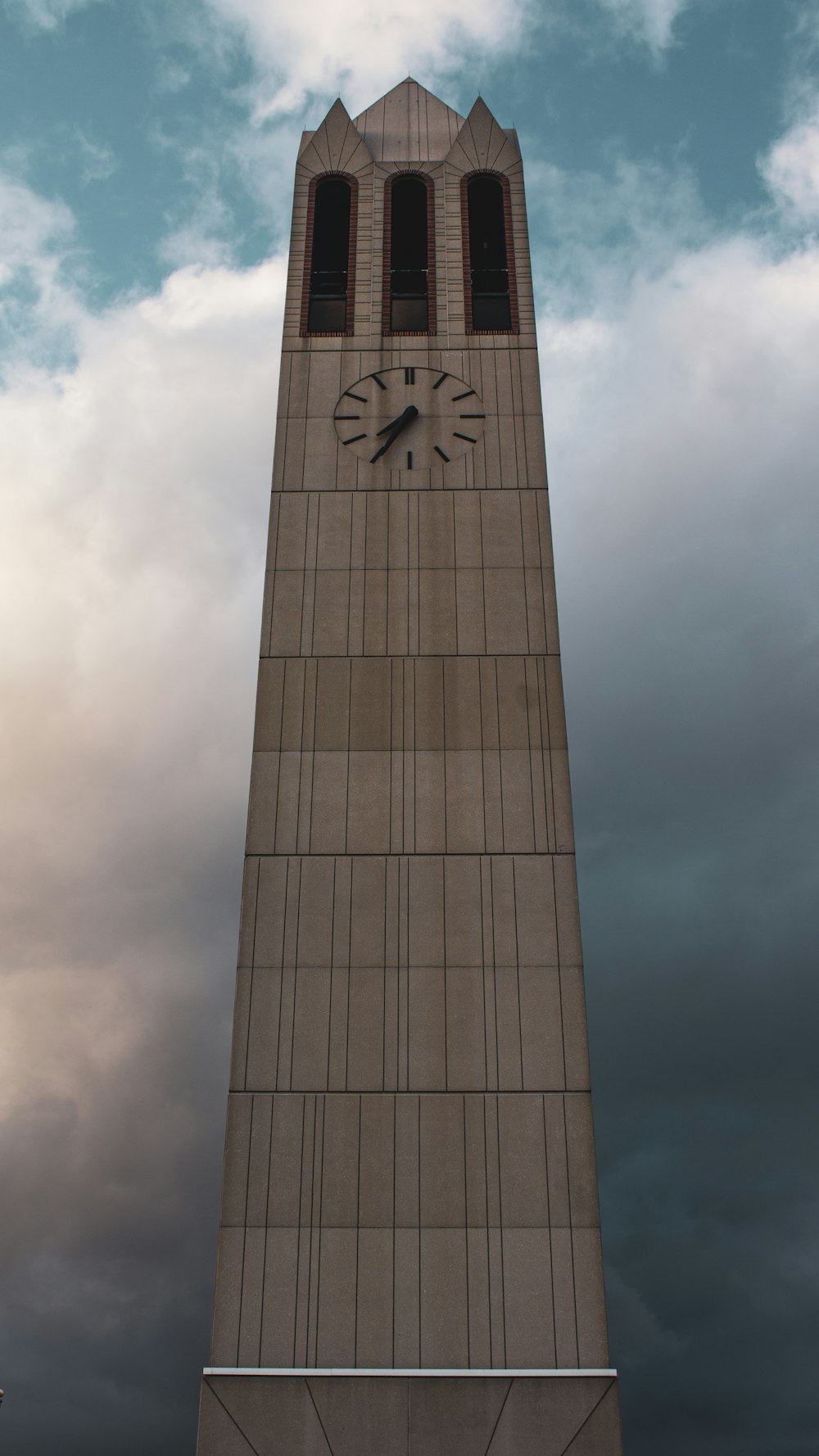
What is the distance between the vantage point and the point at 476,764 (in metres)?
28.2

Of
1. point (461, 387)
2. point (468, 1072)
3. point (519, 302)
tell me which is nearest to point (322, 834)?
point (468, 1072)

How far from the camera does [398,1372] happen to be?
2234 centimetres

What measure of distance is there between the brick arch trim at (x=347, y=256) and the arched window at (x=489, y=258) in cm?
344

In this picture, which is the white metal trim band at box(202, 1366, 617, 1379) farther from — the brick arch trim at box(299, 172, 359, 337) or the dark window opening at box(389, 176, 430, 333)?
the dark window opening at box(389, 176, 430, 333)

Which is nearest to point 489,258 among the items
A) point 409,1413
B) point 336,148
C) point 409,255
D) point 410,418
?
point 409,255

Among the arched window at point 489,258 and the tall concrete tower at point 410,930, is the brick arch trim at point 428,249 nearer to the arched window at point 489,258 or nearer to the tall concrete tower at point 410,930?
the tall concrete tower at point 410,930

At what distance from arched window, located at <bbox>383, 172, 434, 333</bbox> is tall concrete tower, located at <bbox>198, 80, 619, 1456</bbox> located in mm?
197

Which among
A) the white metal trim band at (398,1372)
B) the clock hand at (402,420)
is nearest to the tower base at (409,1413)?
the white metal trim band at (398,1372)

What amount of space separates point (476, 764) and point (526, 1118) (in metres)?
8.05

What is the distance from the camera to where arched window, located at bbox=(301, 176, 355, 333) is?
Answer: 3581 centimetres

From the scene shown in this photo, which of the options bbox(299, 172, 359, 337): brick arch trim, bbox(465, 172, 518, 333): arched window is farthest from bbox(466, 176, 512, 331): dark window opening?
bbox(299, 172, 359, 337): brick arch trim

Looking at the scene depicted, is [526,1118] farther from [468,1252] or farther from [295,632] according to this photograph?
[295,632]

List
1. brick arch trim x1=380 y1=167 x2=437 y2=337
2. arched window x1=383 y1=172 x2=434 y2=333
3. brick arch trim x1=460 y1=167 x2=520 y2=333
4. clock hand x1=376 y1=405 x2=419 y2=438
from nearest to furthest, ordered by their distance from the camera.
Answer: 1. clock hand x1=376 y1=405 x2=419 y2=438
2. brick arch trim x1=380 y1=167 x2=437 y2=337
3. brick arch trim x1=460 y1=167 x2=520 y2=333
4. arched window x1=383 y1=172 x2=434 y2=333

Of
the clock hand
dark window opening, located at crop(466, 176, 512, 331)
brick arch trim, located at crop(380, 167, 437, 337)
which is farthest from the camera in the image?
dark window opening, located at crop(466, 176, 512, 331)
